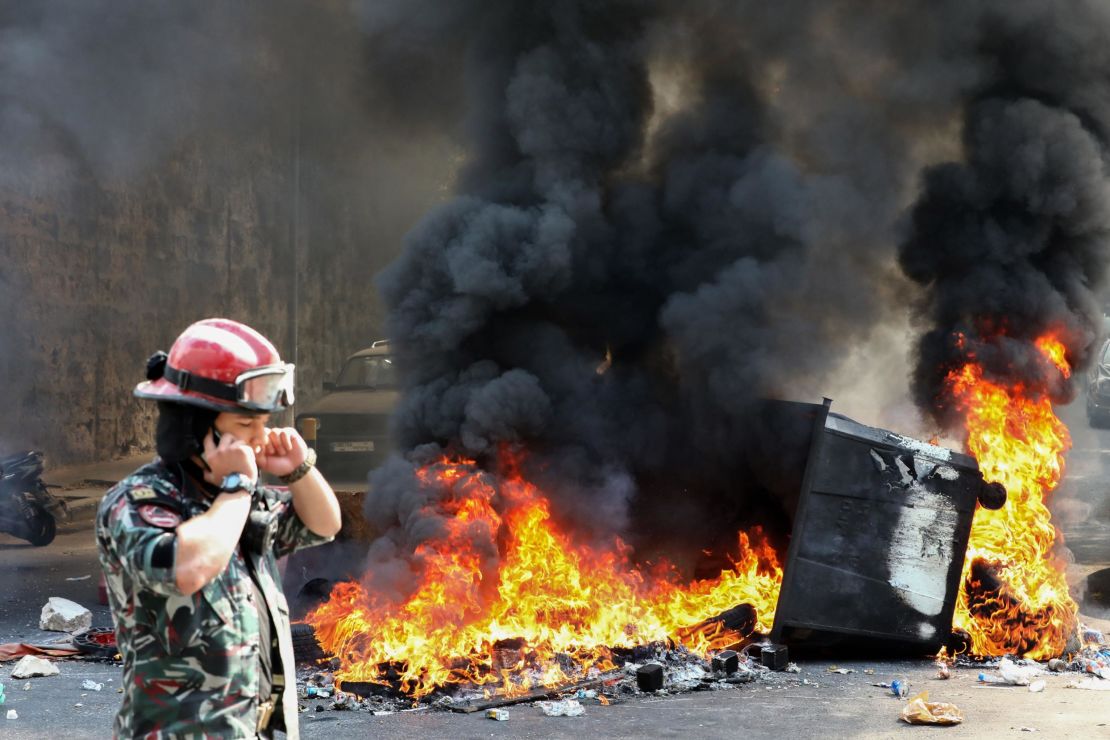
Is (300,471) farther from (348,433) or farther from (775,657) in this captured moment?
(348,433)

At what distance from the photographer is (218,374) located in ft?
8.76

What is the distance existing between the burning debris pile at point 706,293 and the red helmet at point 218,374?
4915 millimetres

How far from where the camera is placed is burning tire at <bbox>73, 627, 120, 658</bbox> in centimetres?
755

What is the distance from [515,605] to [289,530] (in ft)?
A: 16.7

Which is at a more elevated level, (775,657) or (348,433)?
(348,433)

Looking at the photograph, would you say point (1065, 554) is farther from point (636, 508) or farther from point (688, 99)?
point (688, 99)

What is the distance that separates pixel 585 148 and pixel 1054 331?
12.6ft

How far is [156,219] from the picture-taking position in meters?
17.3

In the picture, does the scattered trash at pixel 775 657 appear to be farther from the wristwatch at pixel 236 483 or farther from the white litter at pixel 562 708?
the wristwatch at pixel 236 483

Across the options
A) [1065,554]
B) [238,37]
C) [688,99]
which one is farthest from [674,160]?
[238,37]

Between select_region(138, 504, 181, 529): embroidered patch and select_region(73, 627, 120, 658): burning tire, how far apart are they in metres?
5.34

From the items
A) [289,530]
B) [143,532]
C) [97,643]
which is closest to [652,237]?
[97,643]

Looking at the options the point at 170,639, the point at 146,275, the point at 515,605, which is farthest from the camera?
the point at 146,275

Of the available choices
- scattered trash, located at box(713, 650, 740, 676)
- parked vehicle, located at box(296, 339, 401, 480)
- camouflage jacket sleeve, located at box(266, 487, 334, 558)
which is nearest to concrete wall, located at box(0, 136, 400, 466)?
parked vehicle, located at box(296, 339, 401, 480)
